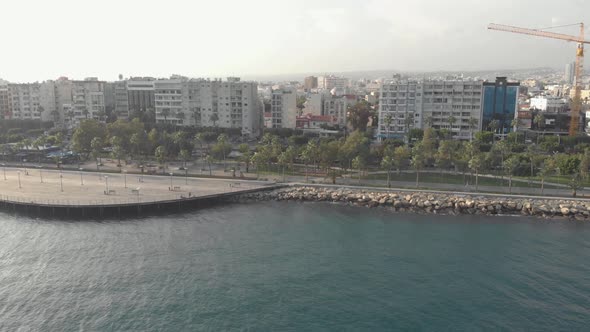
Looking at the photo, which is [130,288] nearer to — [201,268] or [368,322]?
[201,268]

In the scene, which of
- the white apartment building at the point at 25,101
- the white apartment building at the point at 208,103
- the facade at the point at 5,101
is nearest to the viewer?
the white apartment building at the point at 208,103

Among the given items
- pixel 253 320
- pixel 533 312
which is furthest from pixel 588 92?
pixel 253 320

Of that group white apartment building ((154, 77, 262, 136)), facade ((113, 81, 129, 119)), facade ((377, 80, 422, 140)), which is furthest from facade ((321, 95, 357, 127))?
facade ((113, 81, 129, 119))

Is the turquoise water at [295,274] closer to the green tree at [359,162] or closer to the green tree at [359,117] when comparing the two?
the green tree at [359,162]

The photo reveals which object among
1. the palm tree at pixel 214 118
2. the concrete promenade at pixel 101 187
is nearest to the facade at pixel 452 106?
the palm tree at pixel 214 118

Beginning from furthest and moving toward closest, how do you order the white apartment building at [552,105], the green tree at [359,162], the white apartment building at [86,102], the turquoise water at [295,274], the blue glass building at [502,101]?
the white apartment building at [552,105]
the white apartment building at [86,102]
the blue glass building at [502,101]
the green tree at [359,162]
the turquoise water at [295,274]

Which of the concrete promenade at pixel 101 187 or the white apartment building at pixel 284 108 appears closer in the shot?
the concrete promenade at pixel 101 187
